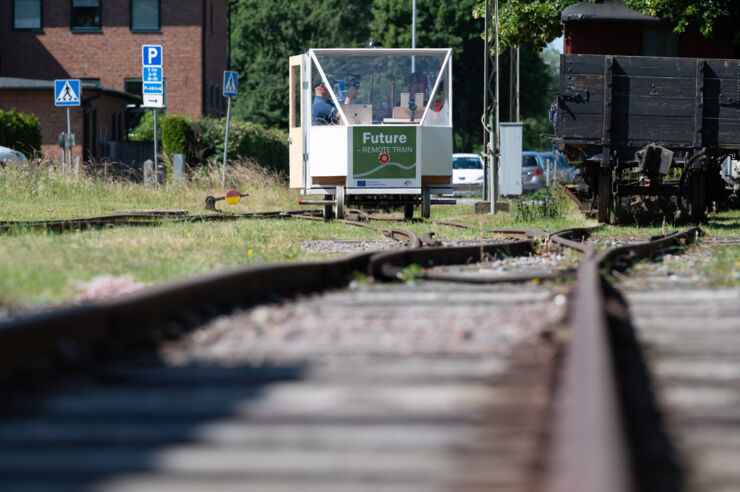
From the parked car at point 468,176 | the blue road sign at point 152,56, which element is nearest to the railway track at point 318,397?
the blue road sign at point 152,56

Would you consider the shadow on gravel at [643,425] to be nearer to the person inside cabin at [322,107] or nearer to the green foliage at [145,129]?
the person inside cabin at [322,107]

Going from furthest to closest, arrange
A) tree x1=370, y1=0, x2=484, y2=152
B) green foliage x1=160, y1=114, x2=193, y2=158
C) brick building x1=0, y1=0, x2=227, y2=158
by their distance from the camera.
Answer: tree x1=370, y1=0, x2=484, y2=152 → brick building x1=0, y1=0, x2=227, y2=158 → green foliage x1=160, y1=114, x2=193, y2=158

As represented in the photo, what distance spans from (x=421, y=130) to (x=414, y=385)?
14.2 meters

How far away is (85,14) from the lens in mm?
46312

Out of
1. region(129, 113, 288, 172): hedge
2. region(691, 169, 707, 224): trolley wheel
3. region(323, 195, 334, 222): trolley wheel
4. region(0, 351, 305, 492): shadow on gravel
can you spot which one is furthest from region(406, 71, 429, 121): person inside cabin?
region(0, 351, 305, 492): shadow on gravel

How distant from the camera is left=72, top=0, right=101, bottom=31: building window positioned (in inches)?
1821

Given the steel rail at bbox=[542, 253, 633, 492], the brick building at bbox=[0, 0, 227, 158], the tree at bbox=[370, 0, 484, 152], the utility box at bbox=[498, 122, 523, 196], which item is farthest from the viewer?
the tree at bbox=[370, 0, 484, 152]

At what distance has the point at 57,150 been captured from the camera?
40.3 m

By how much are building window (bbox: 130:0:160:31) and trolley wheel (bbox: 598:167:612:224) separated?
3303cm

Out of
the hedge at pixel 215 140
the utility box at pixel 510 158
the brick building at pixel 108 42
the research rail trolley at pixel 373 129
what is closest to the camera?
the research rail trolley at pixel 373 129

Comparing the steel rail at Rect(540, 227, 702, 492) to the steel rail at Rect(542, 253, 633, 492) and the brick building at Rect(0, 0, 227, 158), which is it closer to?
the steel rail at Rect(542, 253, 633, 492)

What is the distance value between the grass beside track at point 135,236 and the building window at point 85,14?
25.0 meters

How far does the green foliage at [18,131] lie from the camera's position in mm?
31625

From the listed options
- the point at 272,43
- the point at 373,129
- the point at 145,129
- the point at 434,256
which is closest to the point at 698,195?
the point at 373,129
